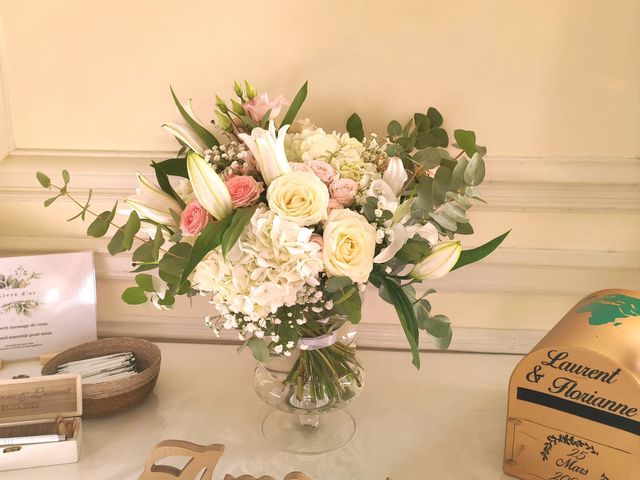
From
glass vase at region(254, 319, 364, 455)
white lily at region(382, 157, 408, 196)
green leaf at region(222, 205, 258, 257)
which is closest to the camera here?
green leaf at region(222, 205, 258, 257)

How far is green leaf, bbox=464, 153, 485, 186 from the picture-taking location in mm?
789

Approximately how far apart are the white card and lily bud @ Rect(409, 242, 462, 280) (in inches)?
26.2

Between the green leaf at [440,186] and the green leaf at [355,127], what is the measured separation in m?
0.27

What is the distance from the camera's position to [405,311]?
2.58ft

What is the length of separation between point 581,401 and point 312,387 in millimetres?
375

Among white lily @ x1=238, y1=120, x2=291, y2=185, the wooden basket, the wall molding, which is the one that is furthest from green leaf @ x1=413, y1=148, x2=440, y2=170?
the wall molding

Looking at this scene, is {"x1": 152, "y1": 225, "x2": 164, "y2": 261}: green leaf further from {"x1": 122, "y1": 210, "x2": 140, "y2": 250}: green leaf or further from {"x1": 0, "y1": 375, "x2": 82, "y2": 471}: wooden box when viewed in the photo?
{"x1": 0, "y1": 375, "x2": 82, "y2": 471}: wooden box


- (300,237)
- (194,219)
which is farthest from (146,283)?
(300,237)

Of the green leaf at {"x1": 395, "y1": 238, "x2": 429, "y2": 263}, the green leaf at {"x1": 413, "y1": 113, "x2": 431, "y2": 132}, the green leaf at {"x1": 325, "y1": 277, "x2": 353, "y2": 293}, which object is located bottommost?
the green leaf at {"x1": 325, "y1": 277, "x2": 353, "y2": 293}

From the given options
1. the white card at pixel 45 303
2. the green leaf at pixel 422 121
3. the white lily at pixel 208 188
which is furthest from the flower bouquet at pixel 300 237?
the white card at pixel 45 303

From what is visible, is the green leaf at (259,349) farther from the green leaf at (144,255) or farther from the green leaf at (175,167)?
the green leaf at (175,167)

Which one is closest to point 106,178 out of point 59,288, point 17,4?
point 59,288

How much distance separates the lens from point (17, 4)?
1068 mm

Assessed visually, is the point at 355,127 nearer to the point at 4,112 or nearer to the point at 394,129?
the point at 394,129
